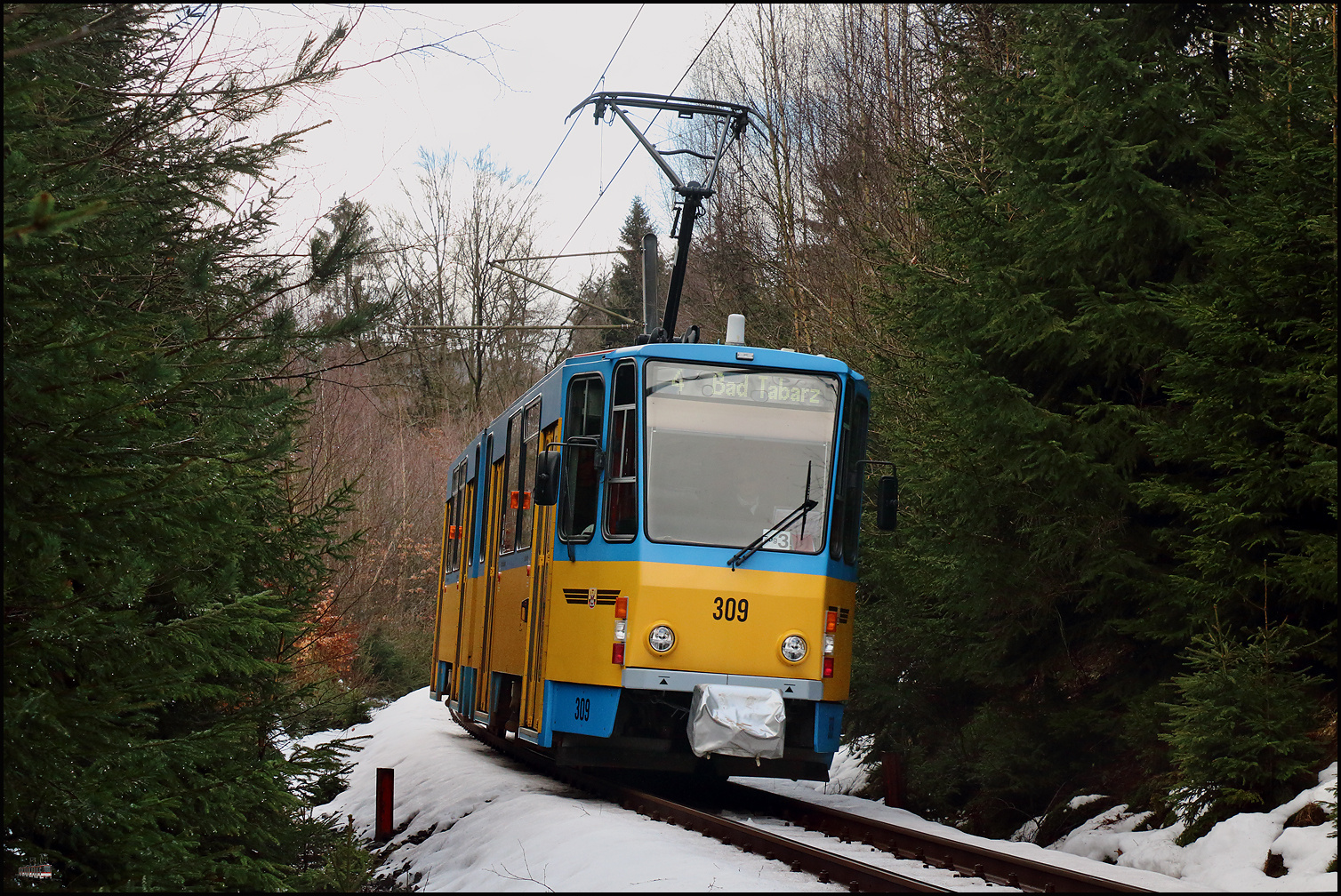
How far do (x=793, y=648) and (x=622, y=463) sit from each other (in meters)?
1.90

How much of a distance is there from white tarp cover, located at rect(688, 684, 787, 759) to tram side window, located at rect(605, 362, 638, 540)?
134cm

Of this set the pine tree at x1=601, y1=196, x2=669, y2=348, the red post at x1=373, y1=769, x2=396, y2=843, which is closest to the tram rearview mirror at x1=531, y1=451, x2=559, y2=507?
the red post at x1=373, y1=769, x2=396, y2=843

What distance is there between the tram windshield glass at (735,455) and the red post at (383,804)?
3.70m

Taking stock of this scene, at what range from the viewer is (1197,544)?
7781 millimetres

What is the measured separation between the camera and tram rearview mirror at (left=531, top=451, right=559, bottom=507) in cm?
963

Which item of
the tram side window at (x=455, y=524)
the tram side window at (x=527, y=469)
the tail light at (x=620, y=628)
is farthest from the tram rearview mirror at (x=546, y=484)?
the tram side window at (x=455, y=524)

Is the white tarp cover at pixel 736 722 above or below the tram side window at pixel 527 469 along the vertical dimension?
below

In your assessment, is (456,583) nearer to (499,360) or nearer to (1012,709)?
(1012,709)

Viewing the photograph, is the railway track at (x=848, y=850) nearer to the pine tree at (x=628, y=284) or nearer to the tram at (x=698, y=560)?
the tram at (x=698, y=560)

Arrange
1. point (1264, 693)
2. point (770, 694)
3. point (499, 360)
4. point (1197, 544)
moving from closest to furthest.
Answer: point (1264, 693) < point (1197, 544) < point (770, 694) < point (499, 360)

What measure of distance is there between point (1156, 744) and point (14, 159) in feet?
24.9

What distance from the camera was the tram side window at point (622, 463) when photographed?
9617 mm

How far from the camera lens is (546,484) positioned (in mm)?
9688

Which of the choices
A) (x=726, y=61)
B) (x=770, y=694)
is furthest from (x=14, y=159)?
(x=726, y=61)
